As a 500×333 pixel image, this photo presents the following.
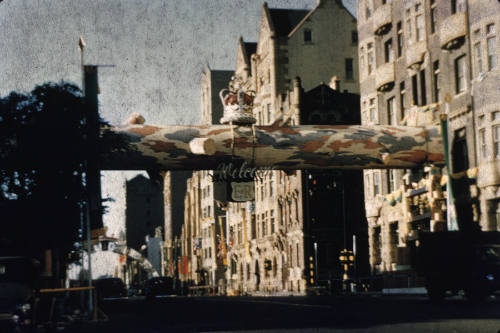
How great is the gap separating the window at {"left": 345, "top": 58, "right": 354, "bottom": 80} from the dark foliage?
6093 cm

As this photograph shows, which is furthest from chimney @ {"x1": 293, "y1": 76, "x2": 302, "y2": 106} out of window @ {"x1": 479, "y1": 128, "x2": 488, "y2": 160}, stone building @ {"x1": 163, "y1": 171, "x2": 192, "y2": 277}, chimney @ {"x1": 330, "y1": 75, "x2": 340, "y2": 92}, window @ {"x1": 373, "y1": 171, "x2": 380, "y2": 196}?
stone building @ {"x1": 163, "y1": 171, "x2": 192, "y2": 277}

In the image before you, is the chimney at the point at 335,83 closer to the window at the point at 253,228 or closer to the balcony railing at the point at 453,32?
the window at the point at 253,228

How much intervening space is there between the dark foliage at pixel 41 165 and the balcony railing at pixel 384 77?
234 inches

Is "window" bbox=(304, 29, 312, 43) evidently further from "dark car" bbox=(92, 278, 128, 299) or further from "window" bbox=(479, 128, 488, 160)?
"window" bbox=(479, 128, 488, 160)

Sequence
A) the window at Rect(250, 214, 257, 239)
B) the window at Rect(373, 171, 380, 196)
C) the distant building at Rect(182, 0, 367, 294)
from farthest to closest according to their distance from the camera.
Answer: the window at Rect(250, 214, 257, 239) → the distant building at Rect(182, 0, 367, 294) → the window at Rect(373, 171, 380, 196)

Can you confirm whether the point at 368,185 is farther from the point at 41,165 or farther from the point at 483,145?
the point at 483,145

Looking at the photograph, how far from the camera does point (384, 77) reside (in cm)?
1780

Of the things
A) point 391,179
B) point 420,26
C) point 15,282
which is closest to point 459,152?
point 420,26

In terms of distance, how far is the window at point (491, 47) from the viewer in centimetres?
1044

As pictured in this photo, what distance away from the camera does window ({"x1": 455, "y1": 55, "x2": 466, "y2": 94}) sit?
479 inches

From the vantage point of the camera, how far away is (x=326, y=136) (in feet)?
66.8

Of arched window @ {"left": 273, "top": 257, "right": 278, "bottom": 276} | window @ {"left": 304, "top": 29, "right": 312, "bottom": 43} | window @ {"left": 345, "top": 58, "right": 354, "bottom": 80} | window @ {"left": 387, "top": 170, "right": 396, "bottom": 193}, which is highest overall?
window @ {"left": 304, "top": 29, "right": 312, "bottom": 43}

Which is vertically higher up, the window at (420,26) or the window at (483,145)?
the window at (420,26)

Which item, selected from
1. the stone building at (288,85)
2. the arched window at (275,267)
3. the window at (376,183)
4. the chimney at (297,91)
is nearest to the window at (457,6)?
the window at (376,183)
